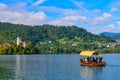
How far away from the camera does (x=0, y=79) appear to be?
192ft

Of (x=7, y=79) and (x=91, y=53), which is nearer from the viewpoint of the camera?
(x=7, y=79)

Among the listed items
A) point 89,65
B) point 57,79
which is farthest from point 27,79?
point 89,65

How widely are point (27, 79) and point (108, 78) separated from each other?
15374mm

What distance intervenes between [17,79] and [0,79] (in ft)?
10.2

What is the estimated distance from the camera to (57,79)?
59.1 metres

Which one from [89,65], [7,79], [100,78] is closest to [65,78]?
[100,78]

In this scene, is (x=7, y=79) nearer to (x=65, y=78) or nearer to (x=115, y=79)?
(x=65, y=78)

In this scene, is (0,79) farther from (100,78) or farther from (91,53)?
(91,53)

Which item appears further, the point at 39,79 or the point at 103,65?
the point at 103,65

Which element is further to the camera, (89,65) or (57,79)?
(89,65)

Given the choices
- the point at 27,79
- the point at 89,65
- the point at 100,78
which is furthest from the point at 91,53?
the point at 27,79

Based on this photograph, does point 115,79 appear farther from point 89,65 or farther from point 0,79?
point 89,65

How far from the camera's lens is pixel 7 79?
2303 inches

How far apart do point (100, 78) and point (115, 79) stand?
3.08m
